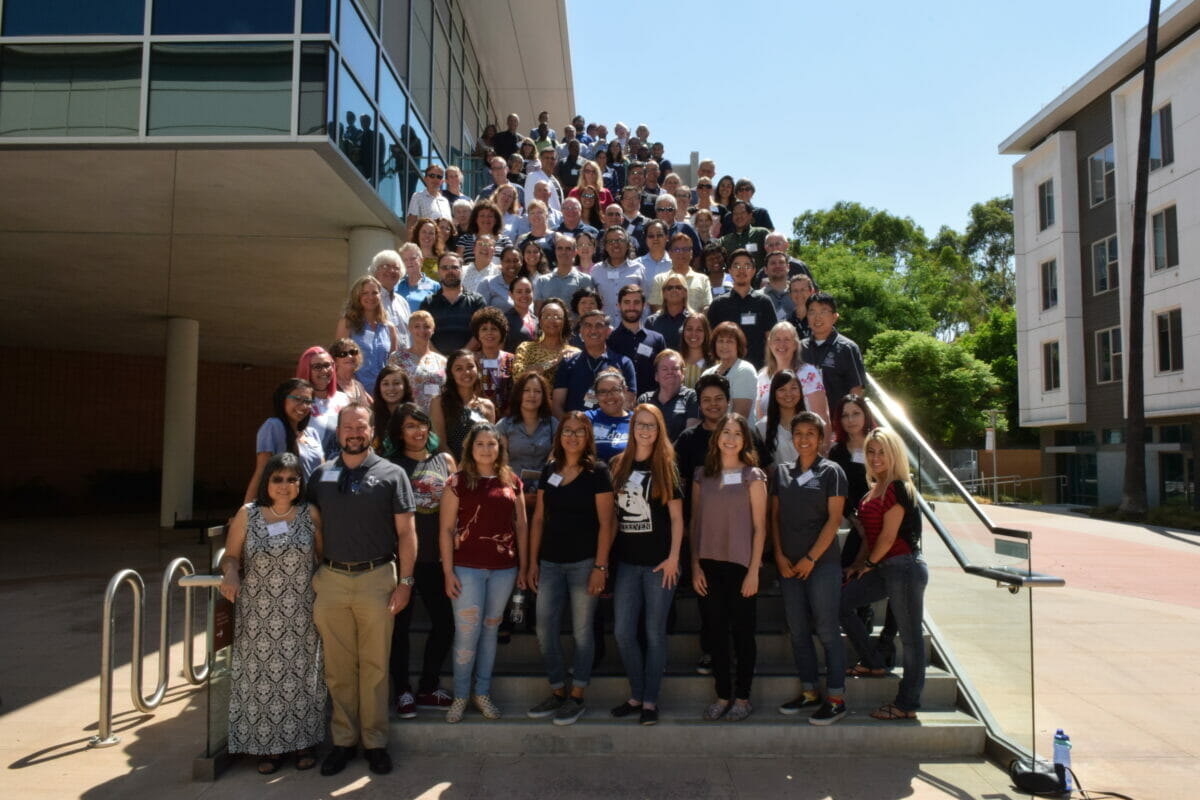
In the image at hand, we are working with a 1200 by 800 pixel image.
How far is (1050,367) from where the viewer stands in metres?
27.6

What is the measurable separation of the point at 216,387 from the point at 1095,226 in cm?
2619

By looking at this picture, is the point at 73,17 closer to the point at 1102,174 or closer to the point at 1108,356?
the point at 1102,174

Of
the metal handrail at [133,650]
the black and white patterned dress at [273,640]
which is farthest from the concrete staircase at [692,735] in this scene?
the metal handrail at [133,650]

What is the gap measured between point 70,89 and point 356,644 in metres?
7.16

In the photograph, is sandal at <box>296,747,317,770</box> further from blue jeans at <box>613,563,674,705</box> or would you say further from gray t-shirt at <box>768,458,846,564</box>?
gray t-shirt at <box>768,458,846,564</box>

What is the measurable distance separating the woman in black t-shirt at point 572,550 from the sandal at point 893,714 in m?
1.63

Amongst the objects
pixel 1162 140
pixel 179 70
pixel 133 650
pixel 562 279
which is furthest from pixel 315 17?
pixel 1162 140

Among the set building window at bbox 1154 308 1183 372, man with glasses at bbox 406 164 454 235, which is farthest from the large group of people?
building window at bbox 1154 308 1183 372

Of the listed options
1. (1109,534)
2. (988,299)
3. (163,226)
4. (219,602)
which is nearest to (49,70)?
(163,226)

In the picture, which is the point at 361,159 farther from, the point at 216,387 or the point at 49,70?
the point at 216,387

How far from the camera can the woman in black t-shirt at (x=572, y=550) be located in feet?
14.8

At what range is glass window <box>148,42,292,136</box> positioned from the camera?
314 inches

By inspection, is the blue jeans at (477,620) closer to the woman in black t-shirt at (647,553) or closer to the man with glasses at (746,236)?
the woman in black t-shirt at (647,553)

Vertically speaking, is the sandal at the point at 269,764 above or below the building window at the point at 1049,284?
below
